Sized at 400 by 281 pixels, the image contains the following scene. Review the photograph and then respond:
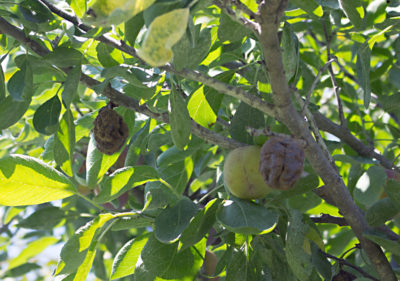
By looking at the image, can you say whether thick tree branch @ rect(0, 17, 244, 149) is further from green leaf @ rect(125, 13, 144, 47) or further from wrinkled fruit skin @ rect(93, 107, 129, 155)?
green leaf @ rect(125, 13, 144, 47)

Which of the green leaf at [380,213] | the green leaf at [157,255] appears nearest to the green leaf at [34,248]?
the green leaf at [157,255]

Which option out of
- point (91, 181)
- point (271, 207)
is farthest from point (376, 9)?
point (91, 181)

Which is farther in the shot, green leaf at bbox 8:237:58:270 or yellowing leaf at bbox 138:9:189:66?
green leaf at bbox 8:237:58:270

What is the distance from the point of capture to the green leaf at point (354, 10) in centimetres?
113

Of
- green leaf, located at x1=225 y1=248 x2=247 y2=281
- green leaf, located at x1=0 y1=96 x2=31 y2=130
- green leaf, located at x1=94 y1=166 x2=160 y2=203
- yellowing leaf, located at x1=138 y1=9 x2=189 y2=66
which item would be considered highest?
yellowing leaf, located at x1=138 y1=9 x2=189 y2=66

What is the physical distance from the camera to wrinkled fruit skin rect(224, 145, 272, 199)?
107 cm

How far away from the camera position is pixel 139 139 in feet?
4.73

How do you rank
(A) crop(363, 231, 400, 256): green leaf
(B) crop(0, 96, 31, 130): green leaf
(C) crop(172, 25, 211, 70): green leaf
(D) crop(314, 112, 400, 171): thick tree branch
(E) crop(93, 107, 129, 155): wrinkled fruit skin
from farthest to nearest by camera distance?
(D) crop(314, 112, 400, 171): thick tree branch < (E) crop(93, 107, 129, 155): wrinkled fruit skin < (B) crop(0, 96, 31, 130): green leaf < (A) crop(363, 231, 400, 256): green leaf < (C) crop(172, 25, 211, 70): green leaf

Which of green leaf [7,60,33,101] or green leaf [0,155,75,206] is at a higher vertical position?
green leaf [7,60,33,101]

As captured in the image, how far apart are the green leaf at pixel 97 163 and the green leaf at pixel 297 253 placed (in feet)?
1.66

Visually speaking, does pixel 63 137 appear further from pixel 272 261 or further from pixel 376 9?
pixel 376 9

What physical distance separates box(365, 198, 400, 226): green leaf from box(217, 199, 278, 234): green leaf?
0.29 metres

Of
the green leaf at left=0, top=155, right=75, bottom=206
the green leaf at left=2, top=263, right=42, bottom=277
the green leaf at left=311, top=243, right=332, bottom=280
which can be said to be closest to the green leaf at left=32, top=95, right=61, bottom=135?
the green leaf at left=0, top=155, right=75, bottom=206

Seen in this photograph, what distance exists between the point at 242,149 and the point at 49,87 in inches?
35.3
